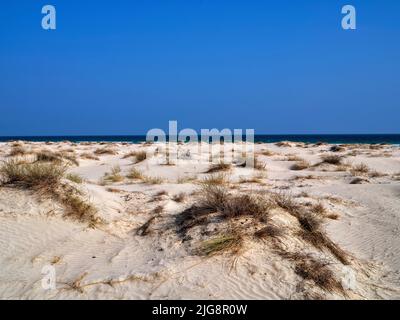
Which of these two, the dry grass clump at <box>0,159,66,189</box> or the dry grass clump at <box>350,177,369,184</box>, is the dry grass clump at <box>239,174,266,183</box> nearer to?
the dry grass clump at <box>350,177,369,184</box>

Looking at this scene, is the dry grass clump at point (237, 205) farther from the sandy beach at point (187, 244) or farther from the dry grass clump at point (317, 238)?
the dry grass clump at point (317, 238)

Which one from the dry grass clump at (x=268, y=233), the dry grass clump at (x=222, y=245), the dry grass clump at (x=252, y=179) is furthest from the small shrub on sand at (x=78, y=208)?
the dry grass clump at (x=252, y=179)

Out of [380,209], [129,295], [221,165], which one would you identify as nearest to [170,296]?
[129,295]

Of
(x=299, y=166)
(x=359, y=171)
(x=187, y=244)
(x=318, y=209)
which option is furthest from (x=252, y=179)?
(x=187, y=244)

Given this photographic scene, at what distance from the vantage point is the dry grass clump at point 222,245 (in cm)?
434

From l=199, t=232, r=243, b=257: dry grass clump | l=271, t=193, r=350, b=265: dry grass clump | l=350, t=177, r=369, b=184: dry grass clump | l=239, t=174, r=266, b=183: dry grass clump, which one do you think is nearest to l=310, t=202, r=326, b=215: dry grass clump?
l=271, t=193, r=350, b=265: dry grass clump

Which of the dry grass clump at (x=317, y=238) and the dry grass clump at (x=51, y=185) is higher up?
the dry grass clump at (x=51, y=185)

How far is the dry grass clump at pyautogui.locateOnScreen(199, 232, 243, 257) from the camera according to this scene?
4340mm

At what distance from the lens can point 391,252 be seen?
5242mm

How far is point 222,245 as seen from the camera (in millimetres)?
4352

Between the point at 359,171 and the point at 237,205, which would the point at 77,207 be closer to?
the point at 237,205

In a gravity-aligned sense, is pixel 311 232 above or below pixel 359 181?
above
